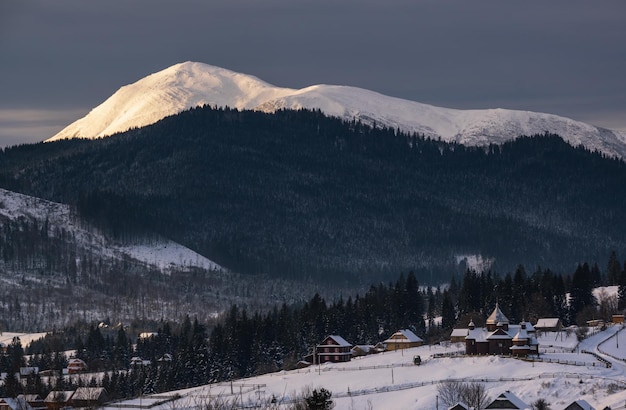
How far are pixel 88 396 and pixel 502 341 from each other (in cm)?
4399

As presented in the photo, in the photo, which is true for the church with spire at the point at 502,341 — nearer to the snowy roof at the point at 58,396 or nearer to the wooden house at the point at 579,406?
the wooden house at the point at 579,406

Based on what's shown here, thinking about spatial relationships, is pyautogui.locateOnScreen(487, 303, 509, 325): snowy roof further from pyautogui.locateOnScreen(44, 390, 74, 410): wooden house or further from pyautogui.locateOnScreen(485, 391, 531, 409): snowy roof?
pyautogui.locateOnScreen(485, 391, 531, 409): snowy roof

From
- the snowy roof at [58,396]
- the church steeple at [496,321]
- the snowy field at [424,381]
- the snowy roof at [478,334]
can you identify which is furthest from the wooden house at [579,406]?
the snowy roof at [58,396]

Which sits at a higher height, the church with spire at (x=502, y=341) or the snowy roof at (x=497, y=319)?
the snowy roof at (x=497, y=319)

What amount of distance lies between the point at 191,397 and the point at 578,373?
3767 cm

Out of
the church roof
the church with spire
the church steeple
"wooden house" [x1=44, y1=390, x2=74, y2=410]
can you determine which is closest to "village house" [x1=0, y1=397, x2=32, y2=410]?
"wooden house" [x1=44, y1=390, x2=74, y2=410]

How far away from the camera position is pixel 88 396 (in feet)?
588

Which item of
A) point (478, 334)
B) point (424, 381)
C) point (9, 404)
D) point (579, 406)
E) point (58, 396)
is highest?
point (478, 334)

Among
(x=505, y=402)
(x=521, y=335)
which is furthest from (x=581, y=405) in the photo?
(x=521, y=335)

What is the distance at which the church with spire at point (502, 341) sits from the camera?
180 m

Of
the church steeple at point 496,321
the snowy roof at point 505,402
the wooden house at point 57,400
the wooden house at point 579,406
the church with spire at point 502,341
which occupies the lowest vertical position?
the wooden house at point 579,406

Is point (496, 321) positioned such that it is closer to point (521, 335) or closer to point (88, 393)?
point (521, 335)

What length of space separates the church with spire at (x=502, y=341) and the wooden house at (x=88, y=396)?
38.8 meters

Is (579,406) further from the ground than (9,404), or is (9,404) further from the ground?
(9,404)
